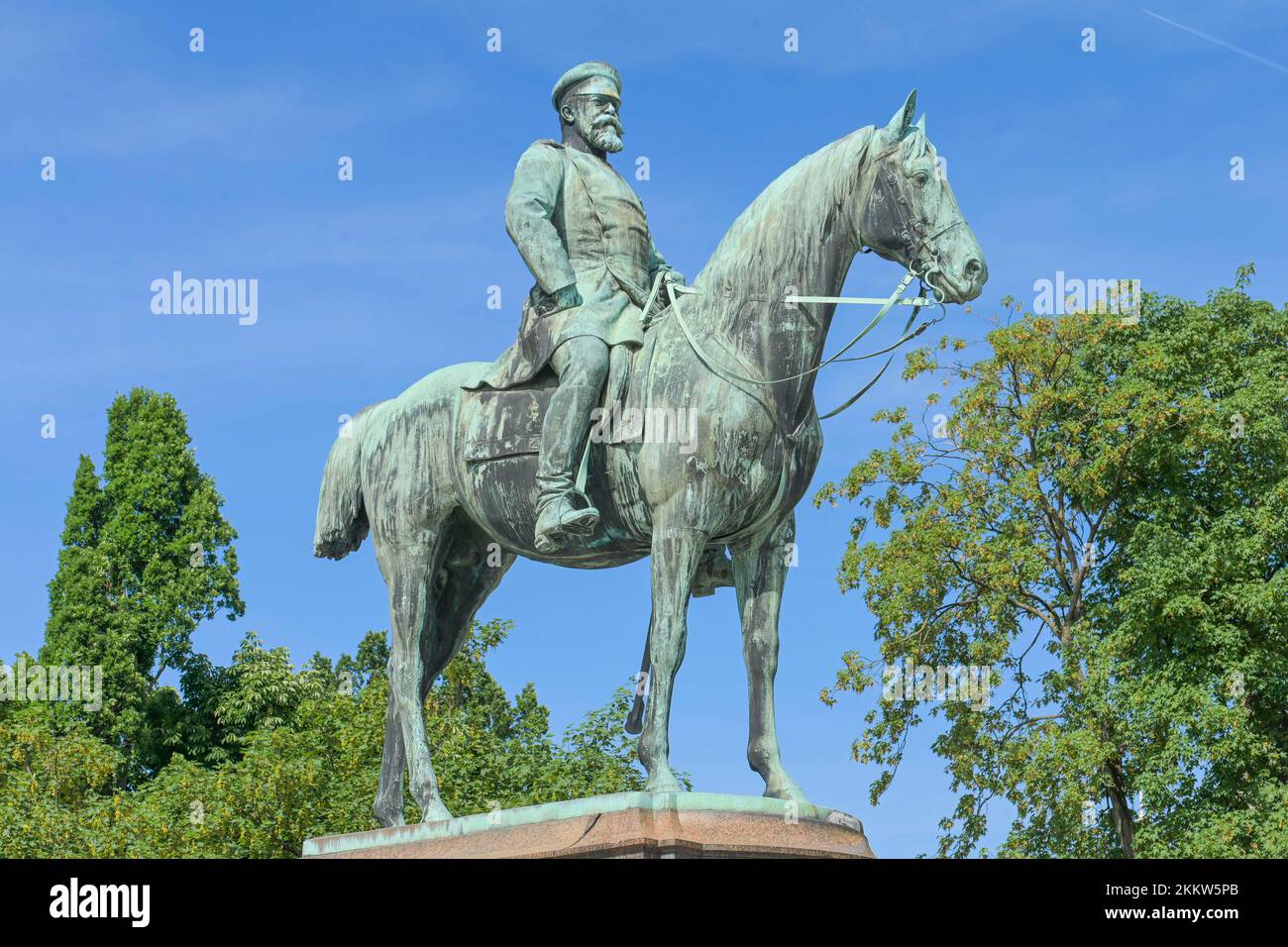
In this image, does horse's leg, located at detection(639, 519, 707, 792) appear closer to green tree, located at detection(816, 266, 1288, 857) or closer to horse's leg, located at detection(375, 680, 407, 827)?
horse's leg, located at detection(375, 680, 407, 827)

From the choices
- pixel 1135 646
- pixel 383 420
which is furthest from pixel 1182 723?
pixel 383 420

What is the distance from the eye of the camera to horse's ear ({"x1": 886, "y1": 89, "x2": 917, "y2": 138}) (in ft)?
34.4

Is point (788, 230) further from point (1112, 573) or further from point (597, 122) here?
point (1112, 573)

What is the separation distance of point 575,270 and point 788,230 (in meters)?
1.47

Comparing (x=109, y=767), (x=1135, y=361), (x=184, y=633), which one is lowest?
(x=109, y=767)

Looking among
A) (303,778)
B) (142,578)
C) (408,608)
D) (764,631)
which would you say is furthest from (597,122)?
(142,578)

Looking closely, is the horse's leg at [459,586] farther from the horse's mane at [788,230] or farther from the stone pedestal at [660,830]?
the horse's mane at [788,230]

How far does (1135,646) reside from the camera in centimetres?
3109

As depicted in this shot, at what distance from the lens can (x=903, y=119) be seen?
413 inches

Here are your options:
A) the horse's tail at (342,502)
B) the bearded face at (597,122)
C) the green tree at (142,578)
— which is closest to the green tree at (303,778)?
the green tree at (142,578)

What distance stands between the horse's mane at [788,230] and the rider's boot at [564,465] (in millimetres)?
916

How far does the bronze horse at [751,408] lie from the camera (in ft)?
34.2
